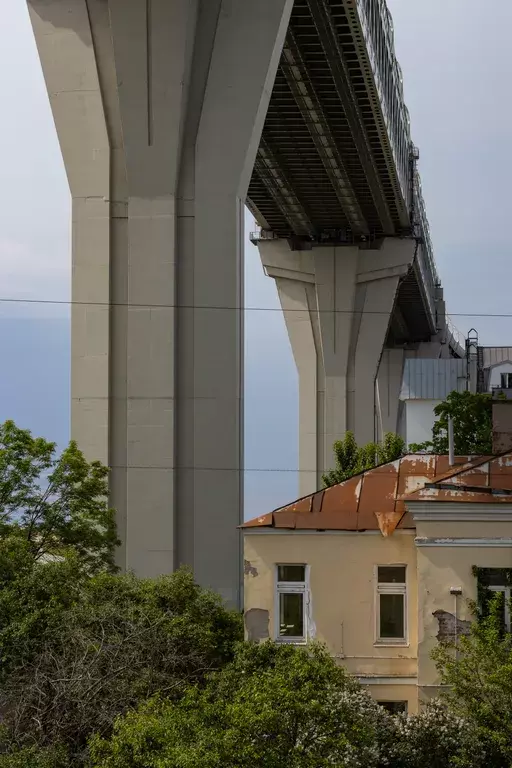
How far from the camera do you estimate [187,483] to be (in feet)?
88.6

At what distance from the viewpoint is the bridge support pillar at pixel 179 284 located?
1054 inches

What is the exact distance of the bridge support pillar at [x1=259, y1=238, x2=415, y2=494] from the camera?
6581cm

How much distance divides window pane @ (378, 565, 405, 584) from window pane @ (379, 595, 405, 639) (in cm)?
24

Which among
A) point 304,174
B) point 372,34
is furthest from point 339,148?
point 372,34

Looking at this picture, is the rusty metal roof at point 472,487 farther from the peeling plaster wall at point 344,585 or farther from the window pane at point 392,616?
the window pane at point 392,616

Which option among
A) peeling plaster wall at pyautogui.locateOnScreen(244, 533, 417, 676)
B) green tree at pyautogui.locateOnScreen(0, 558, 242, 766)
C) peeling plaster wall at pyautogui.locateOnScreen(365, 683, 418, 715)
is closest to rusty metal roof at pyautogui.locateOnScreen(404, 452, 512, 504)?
peeling plaster wall at pyautogui.locateOnScreen(244, 533, 417, 676)

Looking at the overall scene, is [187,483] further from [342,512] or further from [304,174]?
[304,174]

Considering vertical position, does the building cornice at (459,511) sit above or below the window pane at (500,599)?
above

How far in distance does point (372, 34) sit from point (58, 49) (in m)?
14.3

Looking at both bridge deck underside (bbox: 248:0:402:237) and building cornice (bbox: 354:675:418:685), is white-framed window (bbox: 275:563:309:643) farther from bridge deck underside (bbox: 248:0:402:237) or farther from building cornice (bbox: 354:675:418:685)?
bridge deck underside (bbox: 248:0:402:237)

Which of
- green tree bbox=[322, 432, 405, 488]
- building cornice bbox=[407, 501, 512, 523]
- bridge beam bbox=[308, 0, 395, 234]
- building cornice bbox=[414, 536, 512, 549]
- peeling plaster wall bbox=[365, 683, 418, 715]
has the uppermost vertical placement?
bridge beam bbox=[308, 0, 395, 234]

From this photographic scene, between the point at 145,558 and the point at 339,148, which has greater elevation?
the point at 339,148

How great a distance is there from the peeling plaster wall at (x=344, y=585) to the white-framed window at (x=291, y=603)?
12cm

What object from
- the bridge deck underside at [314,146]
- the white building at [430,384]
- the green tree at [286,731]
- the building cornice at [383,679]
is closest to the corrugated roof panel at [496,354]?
the white building at [430,384]
